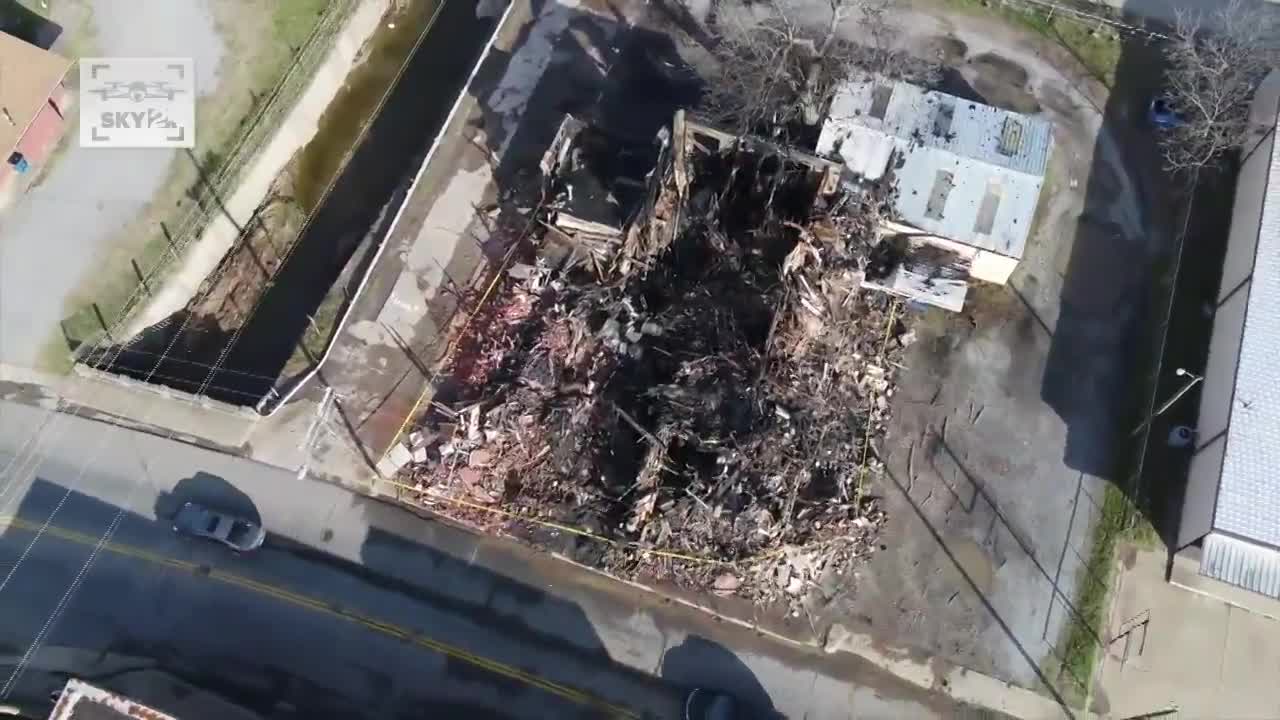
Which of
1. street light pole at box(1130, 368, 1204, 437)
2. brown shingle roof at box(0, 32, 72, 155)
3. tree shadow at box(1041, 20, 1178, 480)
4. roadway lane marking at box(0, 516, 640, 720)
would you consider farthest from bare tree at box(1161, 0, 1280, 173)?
brown shingle roof at box(0, 32, 72, 155)

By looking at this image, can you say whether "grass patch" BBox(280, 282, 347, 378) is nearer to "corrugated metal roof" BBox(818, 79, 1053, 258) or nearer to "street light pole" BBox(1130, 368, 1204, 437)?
"corrugated metal roof" BBox(818, 79, 1053, 258)

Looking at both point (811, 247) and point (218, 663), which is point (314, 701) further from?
point (811, 247)

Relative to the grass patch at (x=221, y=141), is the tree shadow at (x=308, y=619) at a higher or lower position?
lower

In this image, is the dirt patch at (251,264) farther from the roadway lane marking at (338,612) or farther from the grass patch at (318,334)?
the roadway lane marking at (338,612)

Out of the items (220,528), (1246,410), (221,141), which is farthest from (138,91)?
(1246,410)

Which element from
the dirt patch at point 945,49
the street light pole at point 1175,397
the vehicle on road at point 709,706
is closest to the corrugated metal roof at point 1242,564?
the street light pole at point 1175,397
